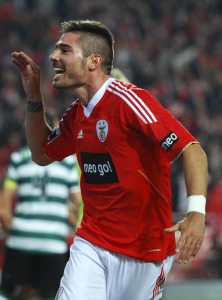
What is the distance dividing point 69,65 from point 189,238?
125 cm

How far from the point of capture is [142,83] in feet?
53.5

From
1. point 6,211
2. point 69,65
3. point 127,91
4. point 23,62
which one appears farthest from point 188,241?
point 6,211

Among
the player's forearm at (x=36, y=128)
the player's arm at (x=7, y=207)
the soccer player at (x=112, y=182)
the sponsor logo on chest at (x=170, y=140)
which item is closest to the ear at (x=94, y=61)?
the soccer player at (x=112, y=182)

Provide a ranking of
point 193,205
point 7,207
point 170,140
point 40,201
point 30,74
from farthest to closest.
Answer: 1. point 7,207
2. point 40,201
3. point 30,74
4. point 170,140
5. point 193,205

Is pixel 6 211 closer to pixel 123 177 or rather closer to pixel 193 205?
pixel 123 177

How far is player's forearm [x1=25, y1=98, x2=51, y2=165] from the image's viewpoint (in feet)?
17.0

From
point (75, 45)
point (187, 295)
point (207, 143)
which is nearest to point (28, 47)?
point (207, 143)

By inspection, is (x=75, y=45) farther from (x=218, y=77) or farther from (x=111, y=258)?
(x=218, y=77)

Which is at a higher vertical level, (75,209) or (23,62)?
(23,62)

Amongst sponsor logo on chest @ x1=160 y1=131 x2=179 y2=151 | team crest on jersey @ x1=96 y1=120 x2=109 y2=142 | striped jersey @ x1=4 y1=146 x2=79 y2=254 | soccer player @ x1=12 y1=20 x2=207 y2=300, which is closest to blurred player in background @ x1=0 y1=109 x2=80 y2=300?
striped jersey @ x1=4 y1=146 x2=79 y2=254

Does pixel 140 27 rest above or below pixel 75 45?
above

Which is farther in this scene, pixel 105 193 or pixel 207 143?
pixel 207 143

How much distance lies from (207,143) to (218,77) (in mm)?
2602

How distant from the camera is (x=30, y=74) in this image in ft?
16.8
